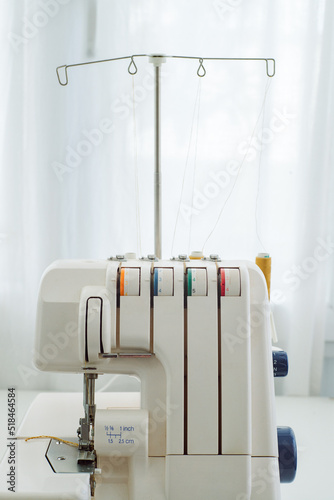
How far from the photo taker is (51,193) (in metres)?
2.37

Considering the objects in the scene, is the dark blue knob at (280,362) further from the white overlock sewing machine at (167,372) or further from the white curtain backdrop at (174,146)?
the white curtain backdrop at (174,146)

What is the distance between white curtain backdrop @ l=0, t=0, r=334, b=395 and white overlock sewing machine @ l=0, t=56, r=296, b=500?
1.17m

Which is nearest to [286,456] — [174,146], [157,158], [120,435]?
[120,435]

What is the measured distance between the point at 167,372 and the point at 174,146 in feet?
4.39

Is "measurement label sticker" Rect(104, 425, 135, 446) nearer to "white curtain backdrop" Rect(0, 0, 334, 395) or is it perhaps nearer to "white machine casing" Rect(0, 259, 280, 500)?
"white machine casing" Rect(0, 259, 280, 500)

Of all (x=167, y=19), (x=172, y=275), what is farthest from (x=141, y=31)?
(x=172, y=275)

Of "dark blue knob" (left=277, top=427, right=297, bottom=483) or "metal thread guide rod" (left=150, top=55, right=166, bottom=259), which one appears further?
"metal thread guide rod" (left=150, top=55, right=166, bottom=259)

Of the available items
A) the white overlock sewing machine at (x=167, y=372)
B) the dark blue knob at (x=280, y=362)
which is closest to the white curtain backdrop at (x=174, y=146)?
the dark blue knob at (x=280, y=362)

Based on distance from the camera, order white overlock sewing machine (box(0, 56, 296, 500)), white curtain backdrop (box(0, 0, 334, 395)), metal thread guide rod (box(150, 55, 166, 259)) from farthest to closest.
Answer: white curtain backdrop (box(0, 0, 334, 395))
metal thread guide rod (box(150, 55, 166, 259))
white overlock sewing machine (box(0, 56, 296, 500))

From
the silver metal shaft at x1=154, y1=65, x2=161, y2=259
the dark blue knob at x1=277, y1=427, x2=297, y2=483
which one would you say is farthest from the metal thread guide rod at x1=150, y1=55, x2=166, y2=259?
the dark blue knob at x1=277, y1=427, x2=297, y2=483

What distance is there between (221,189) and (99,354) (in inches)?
51.9

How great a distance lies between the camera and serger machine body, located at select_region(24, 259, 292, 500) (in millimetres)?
1169

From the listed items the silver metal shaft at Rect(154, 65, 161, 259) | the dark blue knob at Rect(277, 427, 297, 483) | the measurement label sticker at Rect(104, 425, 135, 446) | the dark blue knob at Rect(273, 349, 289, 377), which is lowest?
the dark blue knob at Rect(277, 427, 297, 483)

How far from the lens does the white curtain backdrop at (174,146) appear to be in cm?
229
